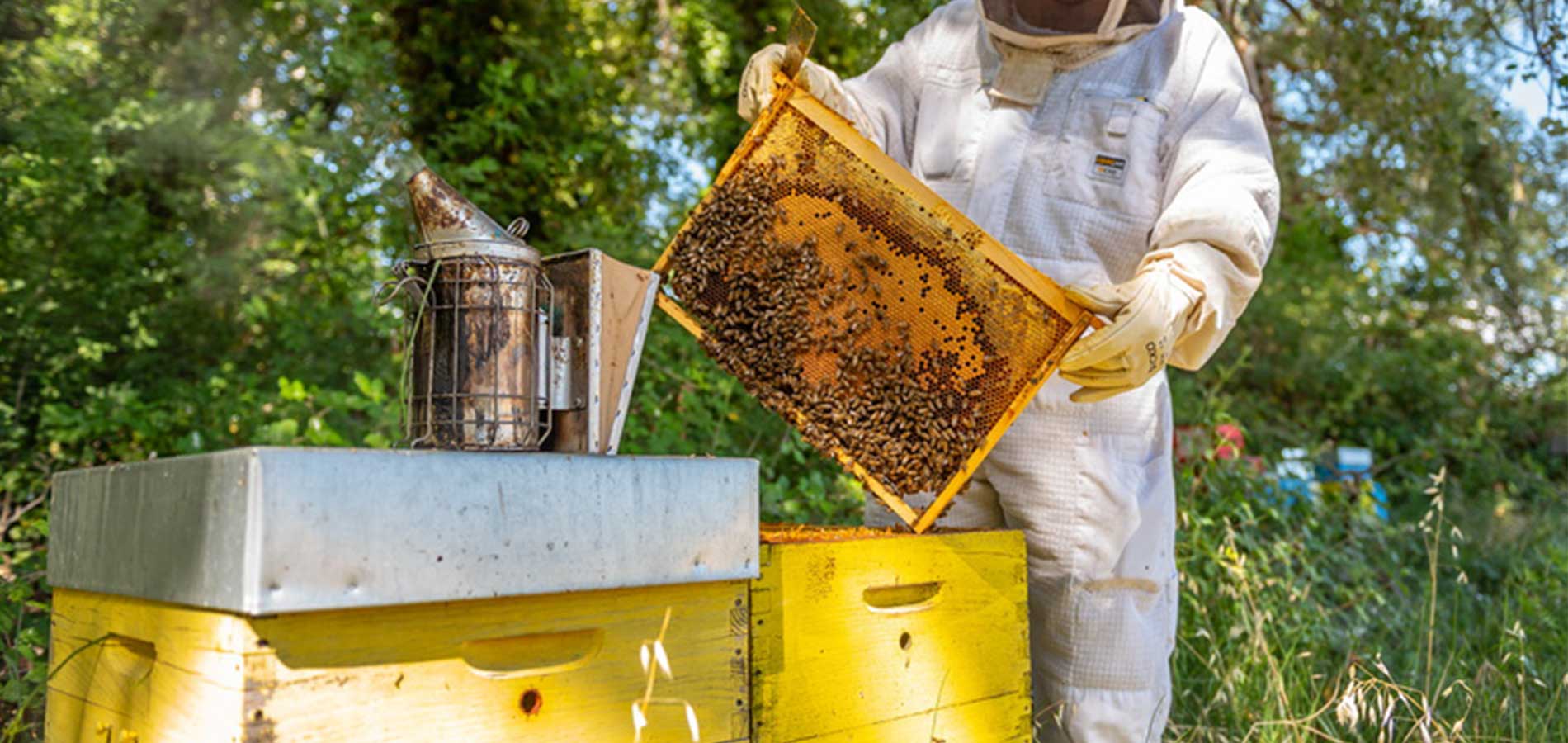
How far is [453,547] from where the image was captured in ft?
4.00

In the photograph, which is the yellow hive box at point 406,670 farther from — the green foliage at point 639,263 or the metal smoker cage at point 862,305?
the green foliage at point 639,263

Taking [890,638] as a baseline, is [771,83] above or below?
above

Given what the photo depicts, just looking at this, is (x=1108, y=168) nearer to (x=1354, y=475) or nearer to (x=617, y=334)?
(x=617, y=334)

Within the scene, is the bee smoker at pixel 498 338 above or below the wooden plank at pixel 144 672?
above

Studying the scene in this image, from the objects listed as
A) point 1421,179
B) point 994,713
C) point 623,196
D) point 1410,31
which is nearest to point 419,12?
point 623,196

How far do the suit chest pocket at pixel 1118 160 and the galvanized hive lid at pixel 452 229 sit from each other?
3.71ft

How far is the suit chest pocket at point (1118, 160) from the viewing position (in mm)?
2188

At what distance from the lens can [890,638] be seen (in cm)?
172

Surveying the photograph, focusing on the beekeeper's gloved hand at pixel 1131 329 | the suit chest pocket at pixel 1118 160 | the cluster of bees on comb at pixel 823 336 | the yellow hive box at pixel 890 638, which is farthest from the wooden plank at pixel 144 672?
the suit chest pocket at pixel 1118 160

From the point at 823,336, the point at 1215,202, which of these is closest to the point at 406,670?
the point at 823,336

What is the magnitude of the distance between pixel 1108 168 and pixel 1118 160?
24mm

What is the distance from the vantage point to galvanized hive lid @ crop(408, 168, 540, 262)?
5.18 ft

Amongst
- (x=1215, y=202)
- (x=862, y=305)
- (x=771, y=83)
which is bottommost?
(x=862, y=305)

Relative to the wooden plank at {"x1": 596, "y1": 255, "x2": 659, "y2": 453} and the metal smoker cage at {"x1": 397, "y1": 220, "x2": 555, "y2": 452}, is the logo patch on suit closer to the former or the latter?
the wooden plank at {"x1": 596, "y1": 255, "x2": 659, "y2": 453}
